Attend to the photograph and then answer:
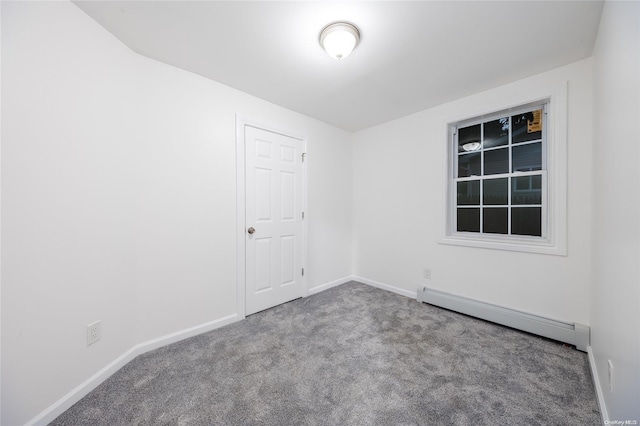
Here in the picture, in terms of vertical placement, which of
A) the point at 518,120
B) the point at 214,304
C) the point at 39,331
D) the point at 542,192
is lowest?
the point at 214,304

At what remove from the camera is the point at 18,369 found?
1152mm

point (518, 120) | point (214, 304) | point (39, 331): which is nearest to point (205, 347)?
point (214, 304)

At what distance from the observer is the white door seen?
2562 mm

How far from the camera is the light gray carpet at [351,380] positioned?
130 cm

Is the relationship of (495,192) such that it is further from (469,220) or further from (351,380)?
(351,380)

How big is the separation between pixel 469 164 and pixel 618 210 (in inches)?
68.2

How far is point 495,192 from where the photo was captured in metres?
2.53

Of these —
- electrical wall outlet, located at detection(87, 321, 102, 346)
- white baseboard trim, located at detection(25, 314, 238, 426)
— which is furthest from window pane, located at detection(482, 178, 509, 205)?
electrical wall outlet, located at detection(87, 321, 102, 346)

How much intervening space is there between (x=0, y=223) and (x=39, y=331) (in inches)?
24.4

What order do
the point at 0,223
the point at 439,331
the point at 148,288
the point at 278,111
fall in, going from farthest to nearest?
the point at 278,111 < the point at 439,331 < the point at 148,288 < the point at 0,223

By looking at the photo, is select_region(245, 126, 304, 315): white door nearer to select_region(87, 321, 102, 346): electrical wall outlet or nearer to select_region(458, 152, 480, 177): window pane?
select_region(87, 321, 102, 346): electrical wall outlet

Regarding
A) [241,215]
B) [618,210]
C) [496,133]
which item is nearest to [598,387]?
[618,210]

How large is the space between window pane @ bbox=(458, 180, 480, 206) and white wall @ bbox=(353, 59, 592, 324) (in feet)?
0.78

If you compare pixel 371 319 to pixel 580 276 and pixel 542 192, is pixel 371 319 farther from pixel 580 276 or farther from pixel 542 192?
pixel 542 192
